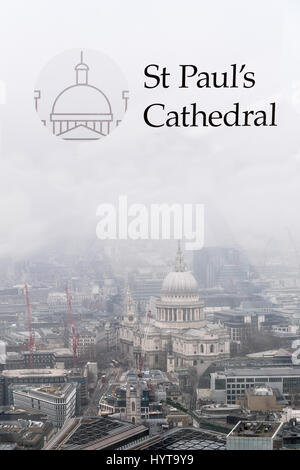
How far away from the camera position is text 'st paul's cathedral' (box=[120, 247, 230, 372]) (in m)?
→ 7.54

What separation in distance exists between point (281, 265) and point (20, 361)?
207 centimetres

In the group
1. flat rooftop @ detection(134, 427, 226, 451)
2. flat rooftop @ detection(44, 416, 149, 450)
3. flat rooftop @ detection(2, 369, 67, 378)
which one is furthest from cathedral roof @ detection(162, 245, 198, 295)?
flat rooftop @ detection(134, 427, 226, 451)

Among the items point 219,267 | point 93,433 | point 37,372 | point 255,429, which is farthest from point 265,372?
point 93,433

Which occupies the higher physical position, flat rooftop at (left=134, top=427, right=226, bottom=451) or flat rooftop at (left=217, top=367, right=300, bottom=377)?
flat rooftop at (left=217, top=367, right=300, bottom=377)

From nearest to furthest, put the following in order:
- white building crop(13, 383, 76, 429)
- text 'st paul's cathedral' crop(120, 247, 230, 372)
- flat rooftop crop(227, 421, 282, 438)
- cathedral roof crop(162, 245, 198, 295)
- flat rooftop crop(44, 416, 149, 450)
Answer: flat rooftop crop(44, 416, 149, 450)
flat rooftop crop(227, 421, 282, 438)
white building crop(13, 383, 76, 429)
cathedral roof crop(162, 245, 198, 295)
text 'st paul's cathedral' crop(120, 247, 230, 372)

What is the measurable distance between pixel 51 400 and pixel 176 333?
10.2 ft

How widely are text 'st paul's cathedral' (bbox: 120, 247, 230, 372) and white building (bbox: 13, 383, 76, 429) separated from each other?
37.7 inches

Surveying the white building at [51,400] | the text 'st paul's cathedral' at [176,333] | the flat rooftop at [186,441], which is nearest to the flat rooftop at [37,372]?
the white building at [51,400]

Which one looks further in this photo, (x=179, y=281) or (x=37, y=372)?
(x=179, y=281)

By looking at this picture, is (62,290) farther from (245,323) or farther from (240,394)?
(245,323)

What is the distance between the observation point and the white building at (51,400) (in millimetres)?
5762

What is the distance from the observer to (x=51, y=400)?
615 centimetres

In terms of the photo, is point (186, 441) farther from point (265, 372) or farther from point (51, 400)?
point (265, 372)

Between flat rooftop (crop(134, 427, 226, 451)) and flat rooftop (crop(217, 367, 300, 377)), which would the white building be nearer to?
flat rooftop (crop(134, 427, 226, 451))
